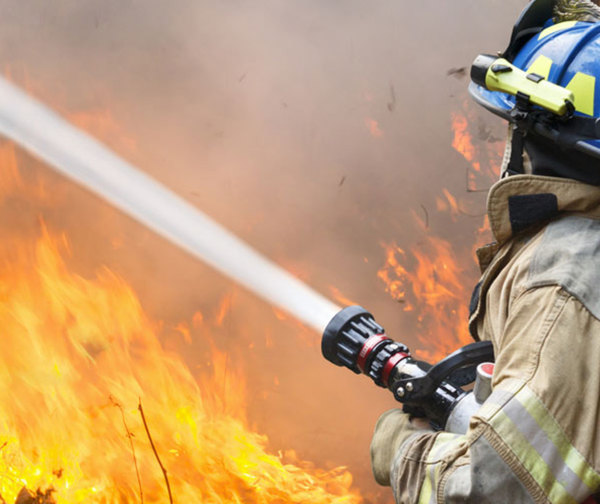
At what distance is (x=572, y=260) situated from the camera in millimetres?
1400

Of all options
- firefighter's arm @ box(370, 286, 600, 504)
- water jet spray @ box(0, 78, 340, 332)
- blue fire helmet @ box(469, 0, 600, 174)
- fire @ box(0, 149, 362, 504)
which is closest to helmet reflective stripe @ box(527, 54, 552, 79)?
blue fire helmet @ box(469, 0, 600, 174)

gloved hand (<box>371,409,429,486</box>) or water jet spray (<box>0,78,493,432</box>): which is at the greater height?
gloved hand (<box>371,409,429,486</box>)

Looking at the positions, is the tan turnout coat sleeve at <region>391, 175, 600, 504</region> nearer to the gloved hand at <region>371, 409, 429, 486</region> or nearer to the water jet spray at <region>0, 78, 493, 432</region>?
the gloved hand at <region>371, 409, 429, 486</region>

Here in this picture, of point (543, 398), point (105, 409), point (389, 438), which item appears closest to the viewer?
point (543, 398)

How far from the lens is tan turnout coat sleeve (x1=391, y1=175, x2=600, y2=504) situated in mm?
1302

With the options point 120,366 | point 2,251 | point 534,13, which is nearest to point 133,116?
point 2,251

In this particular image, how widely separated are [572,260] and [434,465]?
1.91 feet

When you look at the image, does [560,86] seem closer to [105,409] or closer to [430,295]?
[430,295]

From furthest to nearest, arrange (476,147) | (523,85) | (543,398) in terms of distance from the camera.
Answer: (476,147), (523,85), (543,398)

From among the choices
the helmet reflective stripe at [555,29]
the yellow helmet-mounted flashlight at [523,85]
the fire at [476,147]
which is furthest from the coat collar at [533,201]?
the fire at [476,147]

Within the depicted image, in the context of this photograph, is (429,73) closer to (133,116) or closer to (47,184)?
(133,116)

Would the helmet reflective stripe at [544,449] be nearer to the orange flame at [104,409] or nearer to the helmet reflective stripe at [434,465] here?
the helmet reflective stripe at [434,465]

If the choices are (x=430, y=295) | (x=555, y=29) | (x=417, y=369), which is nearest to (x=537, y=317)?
(x=417, y=369)

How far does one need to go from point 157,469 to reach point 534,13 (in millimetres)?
2984
